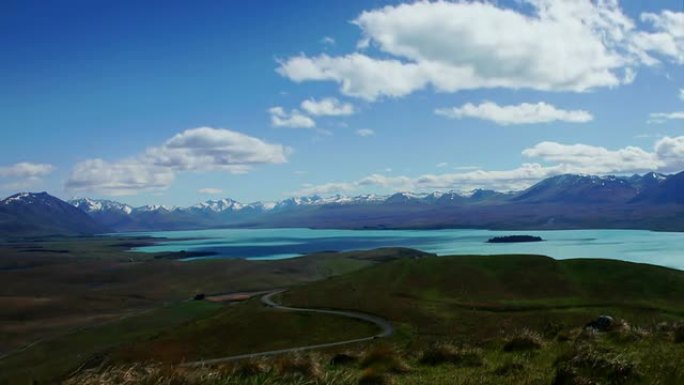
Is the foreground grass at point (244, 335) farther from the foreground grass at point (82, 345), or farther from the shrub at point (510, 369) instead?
the shrub at point (510, 369)

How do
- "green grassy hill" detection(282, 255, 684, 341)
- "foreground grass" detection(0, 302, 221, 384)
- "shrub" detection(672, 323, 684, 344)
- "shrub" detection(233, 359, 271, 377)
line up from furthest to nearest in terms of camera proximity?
"green grassy hill" detection(282, 255, 684, 341) < "foreground grass" detection(0, 302, 221, 384) < "shrub" detection(672, 323, 684, 344) < "shrub" detection(233, 359, 271, 377)

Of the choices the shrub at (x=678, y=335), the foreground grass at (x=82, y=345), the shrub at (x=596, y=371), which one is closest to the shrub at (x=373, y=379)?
the shrub at (x=596, y=371)

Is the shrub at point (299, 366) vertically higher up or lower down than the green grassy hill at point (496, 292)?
higher up

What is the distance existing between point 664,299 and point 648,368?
129329mm

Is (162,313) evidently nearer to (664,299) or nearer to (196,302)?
(196,302)

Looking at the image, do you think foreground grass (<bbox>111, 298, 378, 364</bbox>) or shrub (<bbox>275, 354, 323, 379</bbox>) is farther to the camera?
foreground grass (<bbox>111, 298, 378, 364</bbox>)

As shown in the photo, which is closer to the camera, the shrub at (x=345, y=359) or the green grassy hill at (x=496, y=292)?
the shrub at (x=345, y=359)

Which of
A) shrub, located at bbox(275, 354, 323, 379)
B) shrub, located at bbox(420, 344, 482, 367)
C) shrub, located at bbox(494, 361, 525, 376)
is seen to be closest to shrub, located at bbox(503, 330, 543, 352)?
shrub, located at bbox(420, 344, 482, 367)

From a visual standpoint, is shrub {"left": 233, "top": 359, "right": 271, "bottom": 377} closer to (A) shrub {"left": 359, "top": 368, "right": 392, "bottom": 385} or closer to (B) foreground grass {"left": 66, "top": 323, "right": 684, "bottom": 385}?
(B) foreground grass {"left": 66, "top": 323, "right": 684, "bottom": 385}

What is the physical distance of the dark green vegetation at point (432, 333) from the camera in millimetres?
10602

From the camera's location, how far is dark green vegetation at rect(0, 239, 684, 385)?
1060 centimetres

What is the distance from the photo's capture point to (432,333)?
84438mm

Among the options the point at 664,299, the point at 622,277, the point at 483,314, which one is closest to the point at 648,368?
the point at 483,314

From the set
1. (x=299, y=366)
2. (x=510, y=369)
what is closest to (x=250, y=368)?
(x=299, y=366)
